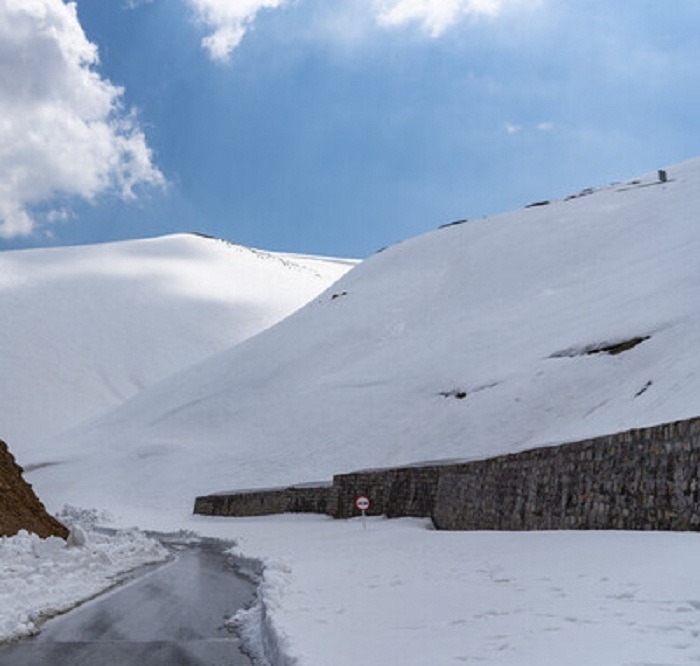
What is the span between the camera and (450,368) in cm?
3775

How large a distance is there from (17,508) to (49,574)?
597 cm

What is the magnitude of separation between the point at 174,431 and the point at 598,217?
92.2 ft

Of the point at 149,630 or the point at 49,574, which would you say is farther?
the point at 49,574

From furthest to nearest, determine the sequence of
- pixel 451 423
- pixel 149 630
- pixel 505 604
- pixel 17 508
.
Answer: pixel 451 423
pixel 17 508
pixel 149 630
pixel 505 604

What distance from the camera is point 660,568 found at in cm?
775

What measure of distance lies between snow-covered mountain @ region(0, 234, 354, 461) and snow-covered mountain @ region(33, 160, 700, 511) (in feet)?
34.1

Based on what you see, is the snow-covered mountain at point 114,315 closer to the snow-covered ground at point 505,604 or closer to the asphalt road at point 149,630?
the asphalt road at point 149,630

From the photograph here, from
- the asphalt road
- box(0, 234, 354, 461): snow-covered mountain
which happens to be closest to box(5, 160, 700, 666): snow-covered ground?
the asphalt road

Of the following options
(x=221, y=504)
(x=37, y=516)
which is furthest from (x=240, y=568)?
(x=221, y=504)

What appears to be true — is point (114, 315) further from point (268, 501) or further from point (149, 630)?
point (149, 630)

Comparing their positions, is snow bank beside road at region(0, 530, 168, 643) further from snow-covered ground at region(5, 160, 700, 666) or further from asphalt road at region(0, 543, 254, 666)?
snow-covered ground at region(5, 160, 700, 666)

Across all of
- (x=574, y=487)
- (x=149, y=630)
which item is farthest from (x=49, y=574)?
(x=574, y=487)

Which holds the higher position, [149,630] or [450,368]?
[450,368]

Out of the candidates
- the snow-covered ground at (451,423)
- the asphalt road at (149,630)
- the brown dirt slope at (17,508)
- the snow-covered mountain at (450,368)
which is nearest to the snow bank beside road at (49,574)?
the asphalt road at (149,630)
